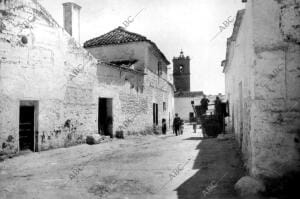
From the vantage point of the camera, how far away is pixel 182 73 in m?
53.2

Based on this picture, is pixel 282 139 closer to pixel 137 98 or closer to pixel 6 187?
pixel 6 187

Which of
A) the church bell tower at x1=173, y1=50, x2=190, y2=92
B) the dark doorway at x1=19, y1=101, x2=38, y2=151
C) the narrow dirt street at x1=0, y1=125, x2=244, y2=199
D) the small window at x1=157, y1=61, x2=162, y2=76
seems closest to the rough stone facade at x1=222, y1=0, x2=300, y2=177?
the narrow dirt street at x1=0, y1=125, x2=244, y2=199

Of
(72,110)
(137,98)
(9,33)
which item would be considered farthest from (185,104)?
(9,33)

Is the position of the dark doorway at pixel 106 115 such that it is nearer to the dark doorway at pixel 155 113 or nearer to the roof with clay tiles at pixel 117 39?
the roof with clay tiles at pixel 117 39

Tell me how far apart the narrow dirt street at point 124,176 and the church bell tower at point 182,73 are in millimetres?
44788

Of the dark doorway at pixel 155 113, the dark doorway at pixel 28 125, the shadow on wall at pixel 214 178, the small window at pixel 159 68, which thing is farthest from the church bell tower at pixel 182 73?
the shadow on wall at pixel 214 178

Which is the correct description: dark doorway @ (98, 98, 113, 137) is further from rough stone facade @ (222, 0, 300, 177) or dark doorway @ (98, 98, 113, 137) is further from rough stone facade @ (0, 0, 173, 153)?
rough stone facade @ (222, 0, 300, 177)

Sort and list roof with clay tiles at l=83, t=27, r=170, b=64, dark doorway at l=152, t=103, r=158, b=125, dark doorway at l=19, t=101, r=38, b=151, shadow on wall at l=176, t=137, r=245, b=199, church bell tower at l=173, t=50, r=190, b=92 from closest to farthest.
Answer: shadow on wall at l=176, t=137, r=245, b=199 → dark doorway at l=19, t=101, r=38, b=151 → roof with clay tiles at l=83, t=27, r=170, b=64 → dark doorway at l=152, t=103, r=158, b=125 → church bell tower at l=173, t=50, r=190, b=92

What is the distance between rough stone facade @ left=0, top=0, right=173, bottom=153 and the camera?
8875mm

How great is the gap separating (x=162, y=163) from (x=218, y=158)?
5.03 feet

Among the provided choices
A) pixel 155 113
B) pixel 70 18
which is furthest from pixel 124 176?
pixel 155 113

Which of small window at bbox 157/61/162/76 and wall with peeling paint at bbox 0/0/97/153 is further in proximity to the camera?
small window at bbox 157/61/162/76

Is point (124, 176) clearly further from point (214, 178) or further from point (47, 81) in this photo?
point (47, 81)

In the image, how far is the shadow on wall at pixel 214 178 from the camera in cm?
455
